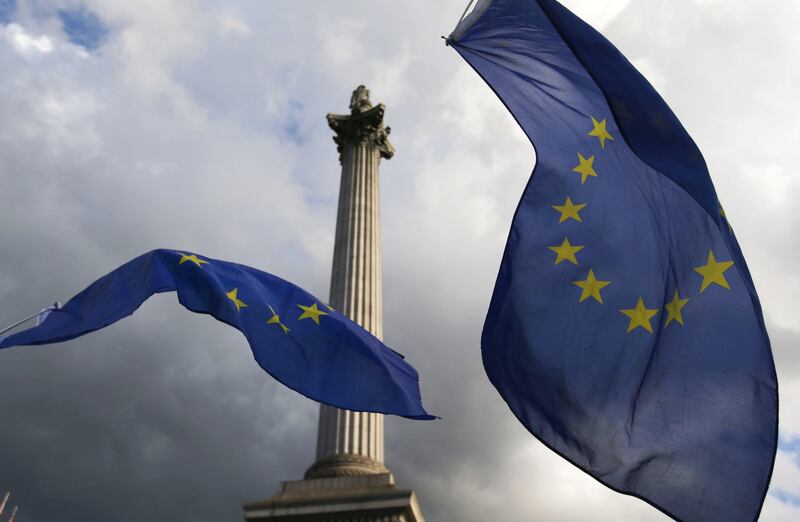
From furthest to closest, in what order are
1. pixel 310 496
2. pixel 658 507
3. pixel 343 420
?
pixel 343 420 → pixel 310 496 → pixel 658 507

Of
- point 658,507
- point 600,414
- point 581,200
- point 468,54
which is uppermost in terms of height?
point 468,54

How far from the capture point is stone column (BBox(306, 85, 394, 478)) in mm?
26078

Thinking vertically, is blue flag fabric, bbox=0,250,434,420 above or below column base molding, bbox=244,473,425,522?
above

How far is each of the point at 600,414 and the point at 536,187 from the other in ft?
12.0

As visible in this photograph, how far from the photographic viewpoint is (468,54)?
13.4 meters

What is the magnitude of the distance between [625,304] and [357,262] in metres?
21.5

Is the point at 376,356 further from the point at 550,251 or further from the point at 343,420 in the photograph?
the point at 343,420

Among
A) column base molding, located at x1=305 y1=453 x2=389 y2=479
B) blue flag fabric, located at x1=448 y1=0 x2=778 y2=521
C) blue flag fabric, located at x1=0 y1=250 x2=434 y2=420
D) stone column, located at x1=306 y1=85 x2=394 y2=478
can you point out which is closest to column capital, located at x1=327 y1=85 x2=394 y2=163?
stone column, located at x1=306 y1=85 x2=394 y2=478

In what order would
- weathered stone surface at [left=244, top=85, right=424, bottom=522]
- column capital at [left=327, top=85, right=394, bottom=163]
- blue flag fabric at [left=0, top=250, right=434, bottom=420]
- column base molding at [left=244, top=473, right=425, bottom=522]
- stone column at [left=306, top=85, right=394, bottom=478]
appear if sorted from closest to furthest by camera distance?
1. blue flag fabric at [left=0, top=250, right=434, bottom=420]
2. column base molding at [left=244, top=473, right=425, bottom=522]
3. weathered stone surface at [left=244, top=85, right=424, bottom=522]
4. stone column at [left=306, top=85, right=394, bottom=478]
5. column capital at [left=327, top=85, right=394, bottom=163]

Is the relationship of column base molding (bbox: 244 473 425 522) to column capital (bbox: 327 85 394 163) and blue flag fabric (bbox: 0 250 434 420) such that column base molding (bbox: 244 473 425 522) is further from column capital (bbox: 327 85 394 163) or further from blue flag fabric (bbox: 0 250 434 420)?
column capital (bbox: 327 85 394 163)

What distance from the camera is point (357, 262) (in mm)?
31906

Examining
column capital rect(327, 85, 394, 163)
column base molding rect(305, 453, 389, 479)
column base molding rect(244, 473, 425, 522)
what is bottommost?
column base molding rect(244, 473, 425, 522)

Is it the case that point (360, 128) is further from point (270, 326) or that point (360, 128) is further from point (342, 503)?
point (270, 326)

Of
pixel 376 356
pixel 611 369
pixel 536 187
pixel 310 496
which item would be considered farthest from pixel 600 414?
pixel 310 496
